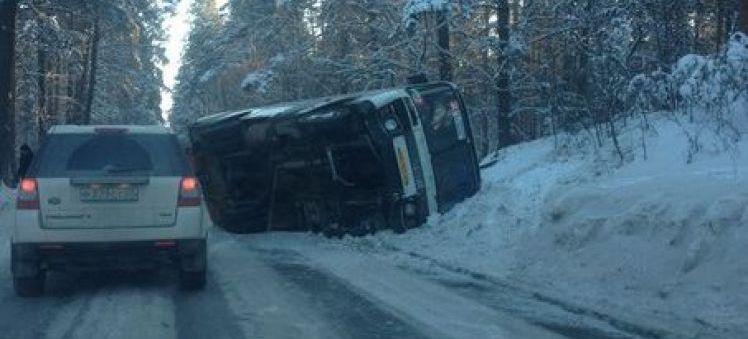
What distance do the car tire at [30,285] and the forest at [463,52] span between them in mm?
7658

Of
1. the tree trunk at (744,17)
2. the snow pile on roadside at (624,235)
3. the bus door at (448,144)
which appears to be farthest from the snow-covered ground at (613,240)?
the tree trunk at (744,17)

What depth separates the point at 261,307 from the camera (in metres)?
8.44

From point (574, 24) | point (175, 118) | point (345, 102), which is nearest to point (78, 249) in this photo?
point (345, 102)

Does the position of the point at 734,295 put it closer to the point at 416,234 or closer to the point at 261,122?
the point at 416,234

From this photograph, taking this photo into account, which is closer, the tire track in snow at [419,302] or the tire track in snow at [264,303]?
the tire track in snow at [419,302]

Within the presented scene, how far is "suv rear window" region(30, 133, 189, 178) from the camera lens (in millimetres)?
8922

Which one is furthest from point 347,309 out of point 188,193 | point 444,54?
point 444,54

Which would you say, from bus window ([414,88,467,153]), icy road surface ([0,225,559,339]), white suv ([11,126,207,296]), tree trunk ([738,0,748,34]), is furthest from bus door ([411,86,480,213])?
white suv ([11,126,207,296])

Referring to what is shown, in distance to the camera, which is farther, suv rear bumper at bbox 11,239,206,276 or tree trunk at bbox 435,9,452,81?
tree trunk at bbox 435,9,452,81

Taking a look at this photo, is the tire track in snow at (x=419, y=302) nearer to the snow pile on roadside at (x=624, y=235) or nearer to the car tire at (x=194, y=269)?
the snow pile on roadside at (x=624, y=235)

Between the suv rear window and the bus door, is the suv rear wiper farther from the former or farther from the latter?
the bus door

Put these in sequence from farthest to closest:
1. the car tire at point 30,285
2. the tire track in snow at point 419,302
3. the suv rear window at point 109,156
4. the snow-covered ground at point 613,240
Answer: the car tire at point 30,285
the suv rear window at point 109,156
the snow-covered ground at point 613,240
the tire track in snow at point 419,302

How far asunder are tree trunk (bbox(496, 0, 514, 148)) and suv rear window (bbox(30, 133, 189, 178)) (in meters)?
13.5

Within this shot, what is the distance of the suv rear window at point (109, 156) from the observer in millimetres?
8922
